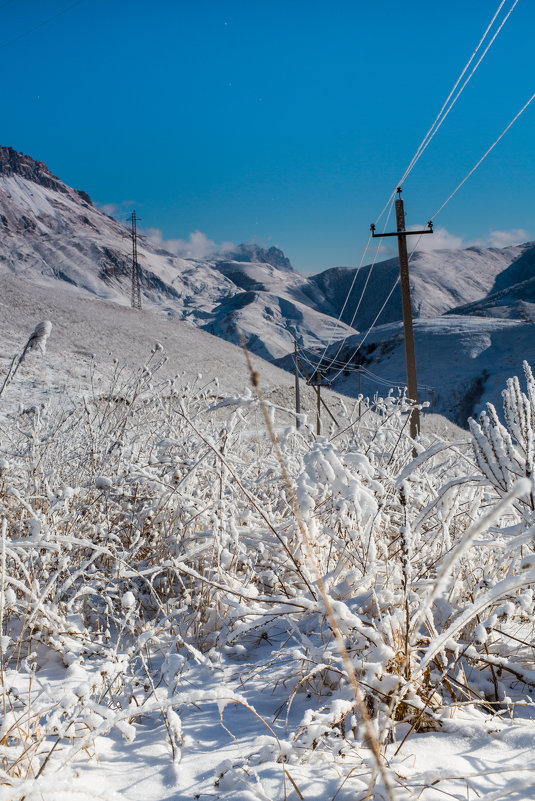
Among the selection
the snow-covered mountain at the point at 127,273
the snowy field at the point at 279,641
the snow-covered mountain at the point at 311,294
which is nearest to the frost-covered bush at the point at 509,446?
the snowy field at the point at 279,641

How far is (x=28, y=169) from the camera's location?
16525cm

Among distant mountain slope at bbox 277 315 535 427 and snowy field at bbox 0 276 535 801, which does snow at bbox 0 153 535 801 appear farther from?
distant mountain slope at bbox 277 315 535 427

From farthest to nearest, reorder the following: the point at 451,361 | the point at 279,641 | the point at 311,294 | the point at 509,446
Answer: the point at 311,294
the point at 451,361
the point at 279,641
the point at 509,446

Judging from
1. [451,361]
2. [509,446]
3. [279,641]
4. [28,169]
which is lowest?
[279,641]

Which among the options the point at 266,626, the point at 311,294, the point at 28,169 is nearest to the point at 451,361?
the point at 266,626

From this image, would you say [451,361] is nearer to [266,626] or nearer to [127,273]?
[266,626]

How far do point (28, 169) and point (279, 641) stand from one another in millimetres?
197864

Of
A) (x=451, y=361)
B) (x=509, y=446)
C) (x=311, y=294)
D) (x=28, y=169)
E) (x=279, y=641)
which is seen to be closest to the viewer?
(x=509, y=446)

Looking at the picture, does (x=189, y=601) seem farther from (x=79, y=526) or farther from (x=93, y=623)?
(x=79, y=526)

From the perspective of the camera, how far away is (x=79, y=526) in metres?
2.46

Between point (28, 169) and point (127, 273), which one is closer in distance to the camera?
point (127, 273)

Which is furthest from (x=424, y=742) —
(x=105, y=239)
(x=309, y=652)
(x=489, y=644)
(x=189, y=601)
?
(x=105, y=239)

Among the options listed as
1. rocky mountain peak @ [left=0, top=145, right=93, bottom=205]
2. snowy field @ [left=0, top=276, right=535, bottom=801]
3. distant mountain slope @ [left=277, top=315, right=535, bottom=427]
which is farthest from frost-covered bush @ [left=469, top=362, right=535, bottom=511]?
rocky mountain peak @ [left=0, top=145, right=93, bottom=205]

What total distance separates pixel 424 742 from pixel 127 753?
77cm
